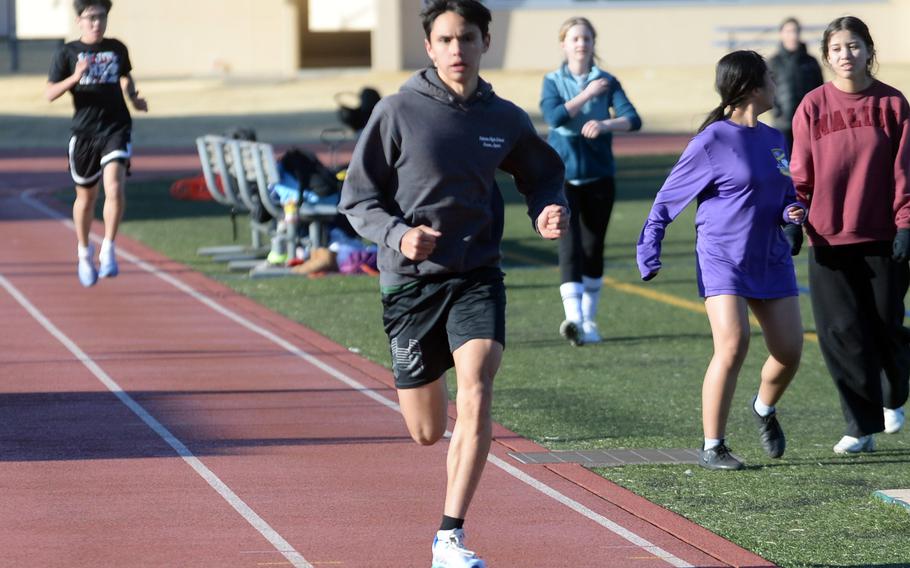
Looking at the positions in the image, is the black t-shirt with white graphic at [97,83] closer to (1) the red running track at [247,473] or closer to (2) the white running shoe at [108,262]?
(2) the white running shoe at [108,262]

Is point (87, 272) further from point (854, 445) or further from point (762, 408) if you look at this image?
point (854, 445)

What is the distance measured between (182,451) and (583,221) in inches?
159

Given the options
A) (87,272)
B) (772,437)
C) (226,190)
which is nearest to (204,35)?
(226,190)

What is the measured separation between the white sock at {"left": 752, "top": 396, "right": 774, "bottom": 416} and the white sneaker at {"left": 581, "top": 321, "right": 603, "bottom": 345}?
3.77 meters

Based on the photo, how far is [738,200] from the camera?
7.41m

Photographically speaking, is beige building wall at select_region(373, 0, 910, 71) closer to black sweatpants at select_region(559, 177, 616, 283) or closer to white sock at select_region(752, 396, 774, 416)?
black sweatpants at select_region(559, 177, 616, 283)

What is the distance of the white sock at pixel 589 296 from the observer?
38.2ft

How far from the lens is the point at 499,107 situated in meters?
5.96

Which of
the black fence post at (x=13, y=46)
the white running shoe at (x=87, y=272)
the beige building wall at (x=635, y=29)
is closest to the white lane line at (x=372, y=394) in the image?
the white running shoe at (x=87, y=272)

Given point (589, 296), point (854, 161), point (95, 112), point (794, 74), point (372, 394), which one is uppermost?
point (854, 161)

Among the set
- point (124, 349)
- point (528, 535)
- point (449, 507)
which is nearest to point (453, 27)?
point (449, 507)

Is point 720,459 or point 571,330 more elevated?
point 720,459

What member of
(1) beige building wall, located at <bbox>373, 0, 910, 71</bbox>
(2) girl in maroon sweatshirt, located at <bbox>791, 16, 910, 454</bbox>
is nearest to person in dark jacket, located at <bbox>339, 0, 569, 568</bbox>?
(2) girl in maroon sweatshirt, located at <bbox>791, 16, 910, 454</bbox>

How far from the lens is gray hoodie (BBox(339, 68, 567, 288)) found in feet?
19.1
